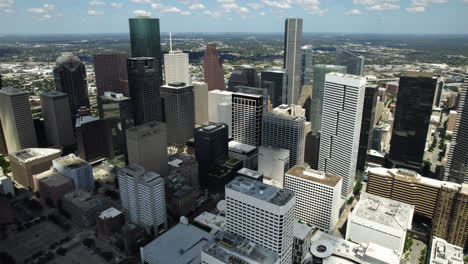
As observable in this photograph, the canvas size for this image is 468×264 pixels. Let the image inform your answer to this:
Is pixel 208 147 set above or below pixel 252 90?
below

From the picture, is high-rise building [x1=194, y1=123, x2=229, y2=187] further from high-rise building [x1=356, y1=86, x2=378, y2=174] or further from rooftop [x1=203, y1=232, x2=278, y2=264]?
rooftop [x1=203, y1=232, x2=278, y2=264]

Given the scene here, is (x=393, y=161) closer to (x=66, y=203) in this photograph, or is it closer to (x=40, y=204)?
(x=66, y=203)

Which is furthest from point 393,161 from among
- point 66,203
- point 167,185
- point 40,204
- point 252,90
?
point 40,204

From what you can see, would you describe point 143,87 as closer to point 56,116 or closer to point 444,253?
point 56,116

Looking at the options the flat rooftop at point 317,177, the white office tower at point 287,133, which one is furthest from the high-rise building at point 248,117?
the flat rooftop at point 317,177

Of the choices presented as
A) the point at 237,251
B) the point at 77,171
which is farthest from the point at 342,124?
the point at 77,171

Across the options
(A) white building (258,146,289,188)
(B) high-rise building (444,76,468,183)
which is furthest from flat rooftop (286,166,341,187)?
(B) high-rise building (444,76,468,183)

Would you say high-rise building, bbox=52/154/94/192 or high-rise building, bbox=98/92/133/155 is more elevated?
high-rise building, bbox=98/92/133/155
